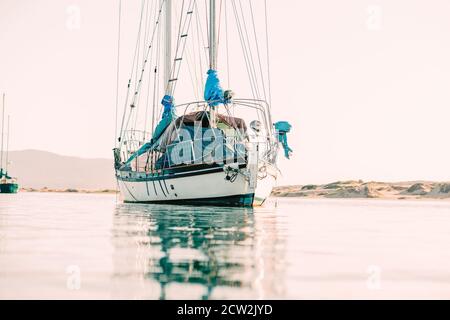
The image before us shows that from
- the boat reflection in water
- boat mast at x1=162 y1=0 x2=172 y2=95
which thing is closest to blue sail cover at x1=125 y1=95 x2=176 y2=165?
boat mast at x1=162 y1=0 x2=172 y2=95

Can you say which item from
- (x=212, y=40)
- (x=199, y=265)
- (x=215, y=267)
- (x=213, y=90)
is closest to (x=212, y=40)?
(x=212, y=40)

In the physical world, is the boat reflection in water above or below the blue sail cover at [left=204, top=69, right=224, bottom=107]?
below

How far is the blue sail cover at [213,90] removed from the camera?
38384mm

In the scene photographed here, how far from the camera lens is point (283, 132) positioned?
135ft

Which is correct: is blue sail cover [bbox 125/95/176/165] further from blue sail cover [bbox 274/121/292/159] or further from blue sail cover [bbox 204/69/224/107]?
blue sail cover [bbox 274/121/292/159]

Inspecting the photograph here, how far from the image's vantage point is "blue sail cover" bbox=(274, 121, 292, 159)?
134ft

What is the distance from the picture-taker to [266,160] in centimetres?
3934

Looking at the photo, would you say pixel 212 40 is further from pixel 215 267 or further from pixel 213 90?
pixel 215 267

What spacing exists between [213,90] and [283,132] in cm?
641

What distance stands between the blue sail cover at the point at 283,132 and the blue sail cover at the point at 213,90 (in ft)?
16.8

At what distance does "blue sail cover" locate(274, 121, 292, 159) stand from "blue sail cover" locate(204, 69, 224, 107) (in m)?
5.11
